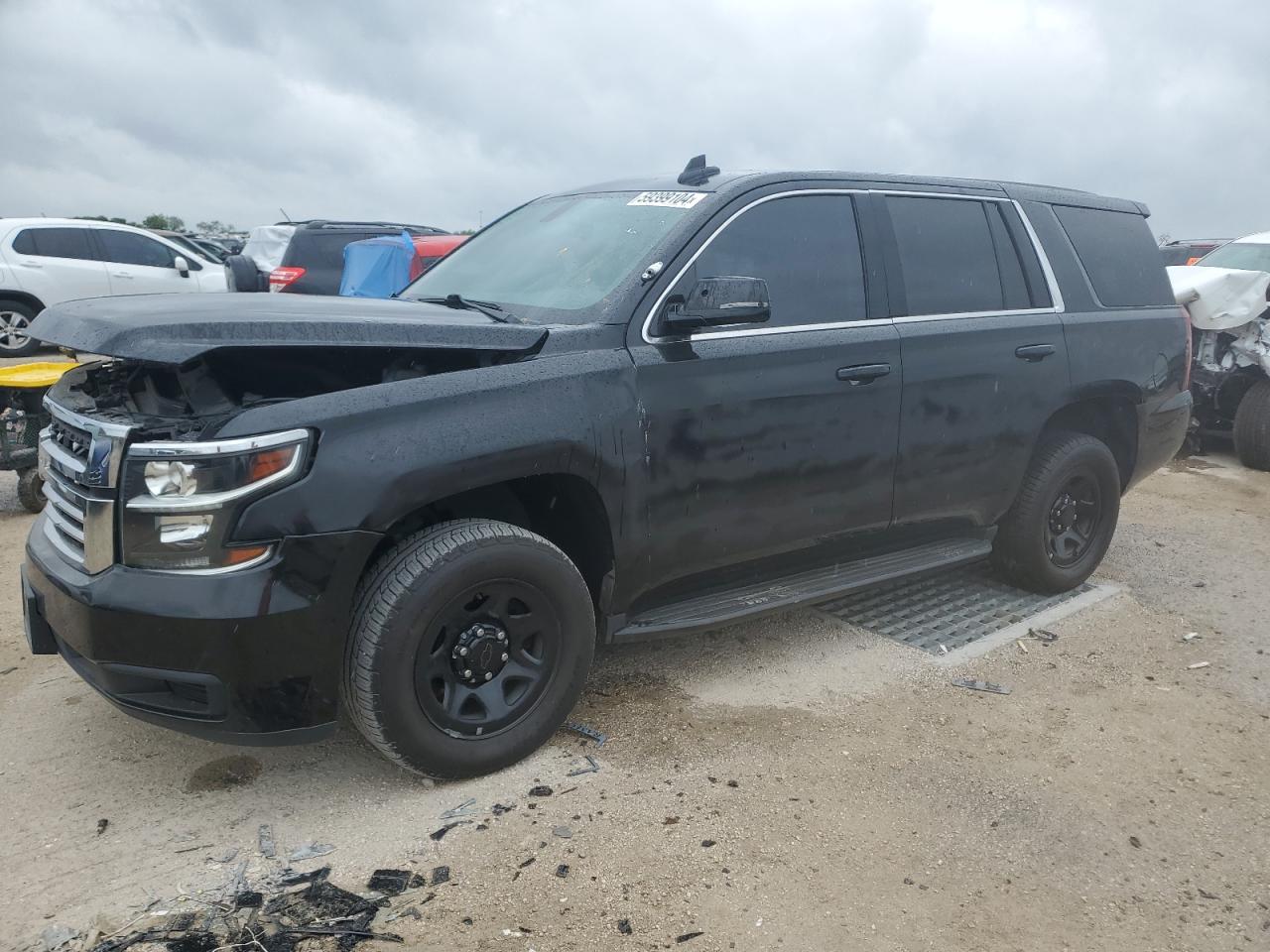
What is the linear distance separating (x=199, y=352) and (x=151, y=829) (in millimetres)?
1389

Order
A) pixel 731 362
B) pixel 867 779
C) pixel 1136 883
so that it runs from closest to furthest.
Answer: pixel 1136 883, pixel 867 779, pixel 731 362

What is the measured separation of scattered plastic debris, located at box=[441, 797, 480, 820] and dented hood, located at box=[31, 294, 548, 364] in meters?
1.39

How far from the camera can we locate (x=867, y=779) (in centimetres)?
320

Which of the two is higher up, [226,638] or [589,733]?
[226,638]

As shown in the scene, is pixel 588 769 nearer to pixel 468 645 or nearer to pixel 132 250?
pixel 468 645

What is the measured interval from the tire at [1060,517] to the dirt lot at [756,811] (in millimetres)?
636

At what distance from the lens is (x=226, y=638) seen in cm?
257

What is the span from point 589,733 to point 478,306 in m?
1.59

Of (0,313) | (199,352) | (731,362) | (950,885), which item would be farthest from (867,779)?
(0,313)

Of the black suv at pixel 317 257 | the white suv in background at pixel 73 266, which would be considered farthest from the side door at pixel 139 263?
the black suv at pixel 317 257

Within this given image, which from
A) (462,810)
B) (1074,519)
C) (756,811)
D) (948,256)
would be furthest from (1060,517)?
(462,810)

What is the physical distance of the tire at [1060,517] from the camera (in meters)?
4.58

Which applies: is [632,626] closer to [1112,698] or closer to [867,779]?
[867,779]

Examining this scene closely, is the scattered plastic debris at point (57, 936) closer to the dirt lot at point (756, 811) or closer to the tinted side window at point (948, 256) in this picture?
the dirt lot at point (756, 811)
